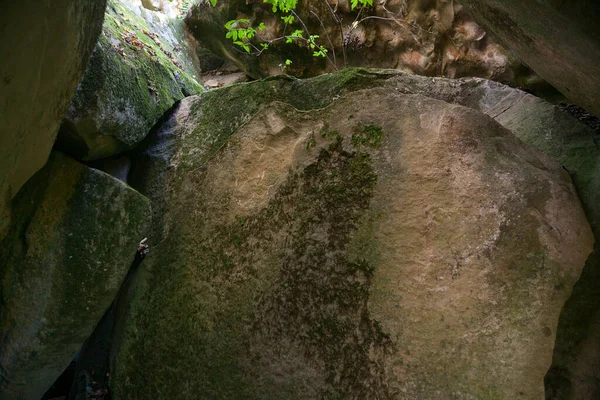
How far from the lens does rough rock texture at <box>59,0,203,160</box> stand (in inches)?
130

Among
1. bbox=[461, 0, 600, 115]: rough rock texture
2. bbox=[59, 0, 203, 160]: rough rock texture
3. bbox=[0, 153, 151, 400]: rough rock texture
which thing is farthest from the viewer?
bbox=[59, 0, 203, 160]: rough rock texture

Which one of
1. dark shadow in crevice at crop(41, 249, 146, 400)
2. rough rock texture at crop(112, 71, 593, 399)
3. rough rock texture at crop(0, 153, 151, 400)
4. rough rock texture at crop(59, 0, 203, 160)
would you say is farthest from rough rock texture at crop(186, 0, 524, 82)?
dark shadow in crevice at crop(41, 249, 146, 400)

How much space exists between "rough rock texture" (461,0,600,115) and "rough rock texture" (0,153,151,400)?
10.2ft

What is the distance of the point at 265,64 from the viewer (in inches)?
291

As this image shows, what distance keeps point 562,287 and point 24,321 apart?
12.1 ft

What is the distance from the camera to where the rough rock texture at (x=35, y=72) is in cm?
169

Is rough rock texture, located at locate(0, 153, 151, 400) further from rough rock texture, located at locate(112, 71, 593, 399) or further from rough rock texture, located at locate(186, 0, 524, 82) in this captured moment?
rough rock texture, located at locate(186, 0, 524, 82)

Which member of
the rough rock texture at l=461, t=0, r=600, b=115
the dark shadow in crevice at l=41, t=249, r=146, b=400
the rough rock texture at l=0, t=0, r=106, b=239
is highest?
the rough rock texture at l=0, t=0, r=106, b=239

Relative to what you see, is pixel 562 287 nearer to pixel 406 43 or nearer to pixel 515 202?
pixel 515 202

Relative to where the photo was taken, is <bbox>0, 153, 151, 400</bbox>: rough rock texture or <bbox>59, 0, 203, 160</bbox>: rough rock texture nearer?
<bbox>0, 153, 151, 400</bbox>: rough rock texture

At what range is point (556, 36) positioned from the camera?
2178mm

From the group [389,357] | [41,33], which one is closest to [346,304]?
[389,357]

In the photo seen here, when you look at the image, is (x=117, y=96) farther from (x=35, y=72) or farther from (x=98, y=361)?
(x=98, y=361)

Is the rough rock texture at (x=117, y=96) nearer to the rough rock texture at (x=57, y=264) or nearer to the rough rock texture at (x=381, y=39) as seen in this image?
the rough rock texture at (x=57, y=264)
